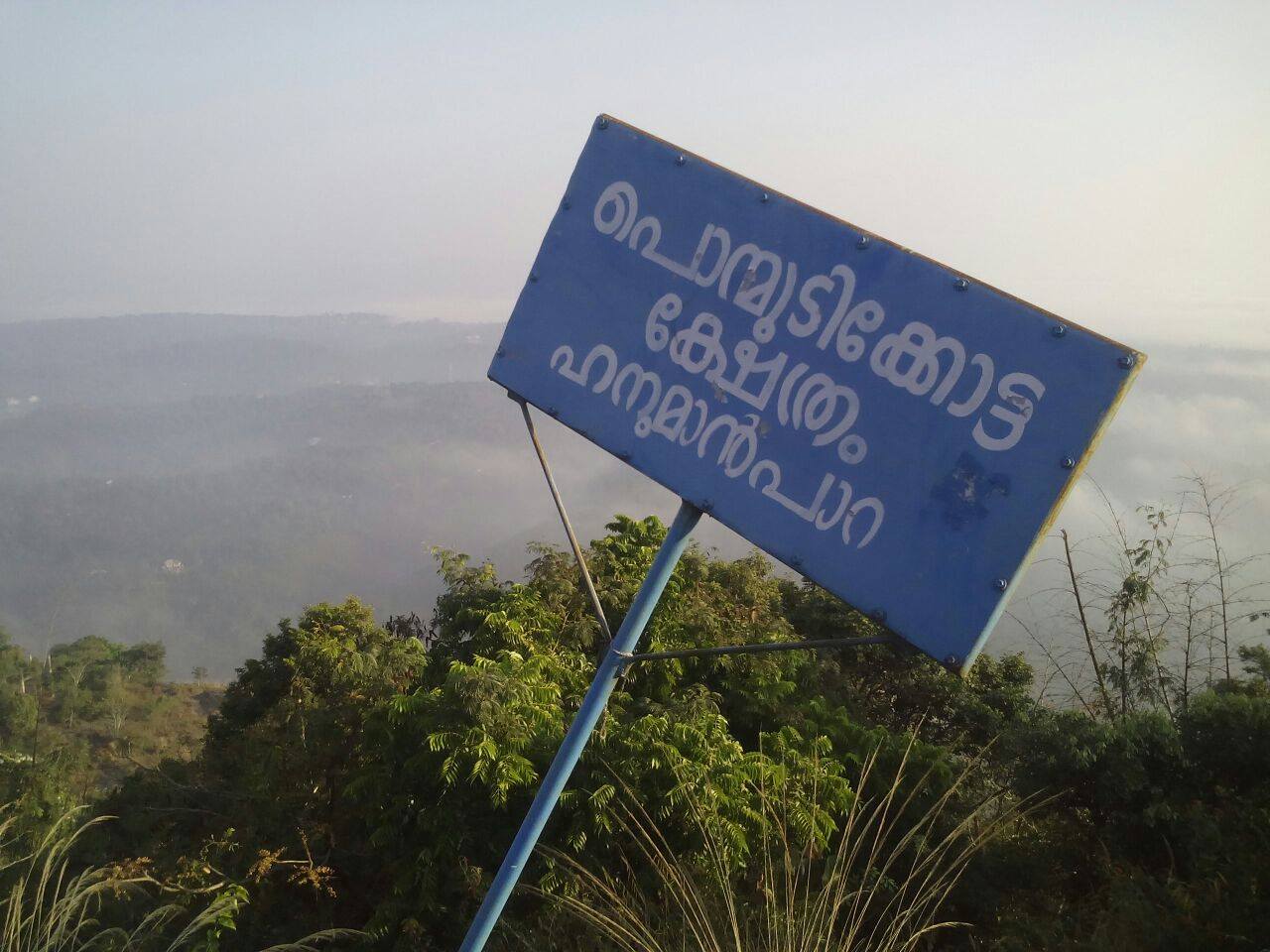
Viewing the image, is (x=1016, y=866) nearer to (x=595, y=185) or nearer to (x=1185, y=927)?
(x=1185, y=927)

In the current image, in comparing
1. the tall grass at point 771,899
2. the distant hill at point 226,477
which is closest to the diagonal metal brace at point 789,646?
the tall grass at point 771,899

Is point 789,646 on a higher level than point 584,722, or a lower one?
higher

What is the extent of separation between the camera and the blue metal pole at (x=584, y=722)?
76.5 inches

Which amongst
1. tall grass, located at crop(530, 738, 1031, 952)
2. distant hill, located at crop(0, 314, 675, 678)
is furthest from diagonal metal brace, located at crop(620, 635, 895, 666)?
distant hill, located at crop(0, 314, 675, 678)

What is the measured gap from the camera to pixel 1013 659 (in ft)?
34.7

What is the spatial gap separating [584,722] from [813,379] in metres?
0.90

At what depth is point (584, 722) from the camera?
1983 millimetres

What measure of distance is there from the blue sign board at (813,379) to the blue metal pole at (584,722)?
0.11 metres

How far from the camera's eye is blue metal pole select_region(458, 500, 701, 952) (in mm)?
1943

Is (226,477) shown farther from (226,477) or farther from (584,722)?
(584,722)

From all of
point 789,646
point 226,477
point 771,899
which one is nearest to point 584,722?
point 789,646

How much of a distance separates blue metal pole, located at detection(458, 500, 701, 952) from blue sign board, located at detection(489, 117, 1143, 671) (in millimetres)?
115

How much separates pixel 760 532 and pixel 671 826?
290 cm

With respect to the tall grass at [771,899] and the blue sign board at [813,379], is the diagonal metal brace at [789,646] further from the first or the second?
Result: the tall grass at [771,899]
